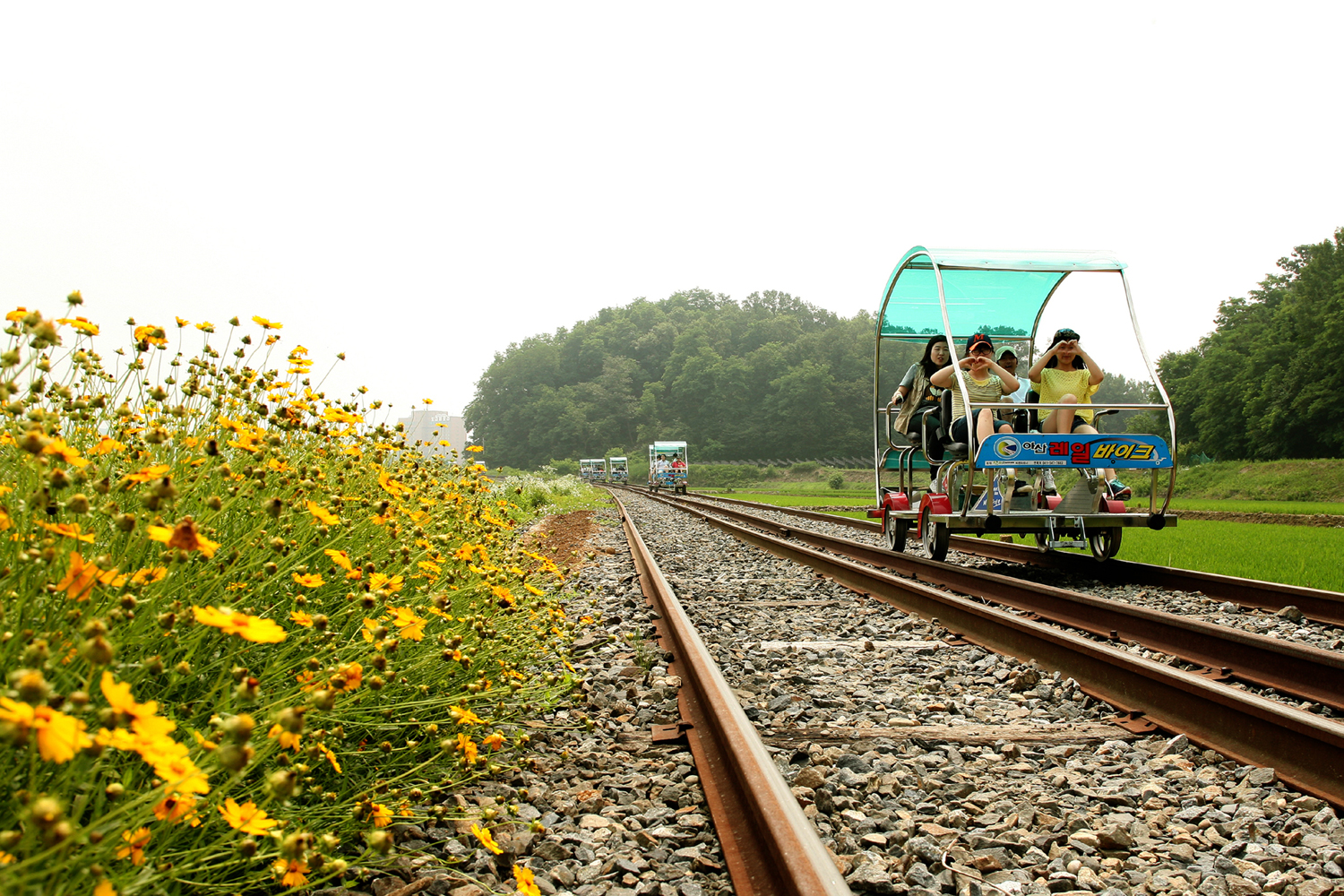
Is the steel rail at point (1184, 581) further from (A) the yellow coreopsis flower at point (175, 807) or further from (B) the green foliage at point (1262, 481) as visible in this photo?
(B) the green foliage at point (1262, 481)

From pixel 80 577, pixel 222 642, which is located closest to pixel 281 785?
pixel 80 577

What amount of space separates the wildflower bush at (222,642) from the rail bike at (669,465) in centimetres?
3680

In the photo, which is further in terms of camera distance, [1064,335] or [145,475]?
[1064,335]

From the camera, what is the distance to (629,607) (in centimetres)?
604

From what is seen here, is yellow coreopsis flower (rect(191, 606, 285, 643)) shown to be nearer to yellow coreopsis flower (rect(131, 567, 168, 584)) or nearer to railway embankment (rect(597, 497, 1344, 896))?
yellow coreopsis flower (rect(131, 567, 168, 584))

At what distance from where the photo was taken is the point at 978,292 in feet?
30.7

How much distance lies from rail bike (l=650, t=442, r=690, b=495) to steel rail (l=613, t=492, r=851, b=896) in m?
36.7

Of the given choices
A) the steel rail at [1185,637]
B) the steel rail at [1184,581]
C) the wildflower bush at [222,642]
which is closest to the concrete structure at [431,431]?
the wildflower bush at [222,642]

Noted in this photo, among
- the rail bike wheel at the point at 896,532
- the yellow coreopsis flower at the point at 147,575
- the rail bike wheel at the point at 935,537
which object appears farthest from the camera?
the rail bike wheel at the point at 896,532

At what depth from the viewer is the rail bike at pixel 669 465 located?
1615 inches

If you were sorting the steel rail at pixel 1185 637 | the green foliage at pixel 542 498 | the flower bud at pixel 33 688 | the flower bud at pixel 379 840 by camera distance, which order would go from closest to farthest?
1. the flower bud at pixel 33 688
2. the flower bud at pixel 379 840
3. the steel rail at pixel 1185 637
4. the green foliage at pixel 542 498

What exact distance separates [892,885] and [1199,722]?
195 centimetres

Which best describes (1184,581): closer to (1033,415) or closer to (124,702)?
(1033,415)

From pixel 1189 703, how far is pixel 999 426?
14.9ft
